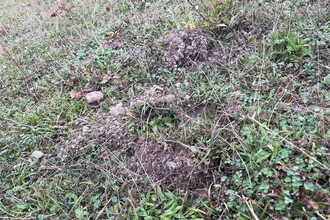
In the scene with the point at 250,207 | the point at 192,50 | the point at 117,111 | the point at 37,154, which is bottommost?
the point at 250,207

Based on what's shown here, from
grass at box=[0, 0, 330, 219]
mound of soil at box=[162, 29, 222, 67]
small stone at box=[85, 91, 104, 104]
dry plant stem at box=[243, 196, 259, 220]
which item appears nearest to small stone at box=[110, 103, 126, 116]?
grass at box=[0, 0, 330, 219]

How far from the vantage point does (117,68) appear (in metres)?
2.56

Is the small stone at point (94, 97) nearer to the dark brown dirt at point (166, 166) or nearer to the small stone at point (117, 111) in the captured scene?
the small stone at point (117, 111)

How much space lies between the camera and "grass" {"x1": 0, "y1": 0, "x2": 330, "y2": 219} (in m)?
1.46

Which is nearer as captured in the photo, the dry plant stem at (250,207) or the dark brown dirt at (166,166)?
the dry plant stem at (250,207)

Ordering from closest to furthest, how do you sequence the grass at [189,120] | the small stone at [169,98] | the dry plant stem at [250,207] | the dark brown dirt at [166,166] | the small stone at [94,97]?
the dry plant stem at [250,207] < the grass at [189,120] < the dark brown dirt at [166,166] < the small stone at [169,98] < the small stone at [94,97]

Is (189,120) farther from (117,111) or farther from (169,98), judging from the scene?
(117,111)

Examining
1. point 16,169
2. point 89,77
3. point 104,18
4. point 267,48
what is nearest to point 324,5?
point 267,48

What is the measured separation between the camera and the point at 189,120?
1.93m

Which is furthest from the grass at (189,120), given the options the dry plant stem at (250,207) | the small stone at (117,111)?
the small stone at (117,111)

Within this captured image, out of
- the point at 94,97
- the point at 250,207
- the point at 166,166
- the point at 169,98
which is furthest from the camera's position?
the point at 94,97

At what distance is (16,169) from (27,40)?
2.33 metres

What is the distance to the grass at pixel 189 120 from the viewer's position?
1464mm

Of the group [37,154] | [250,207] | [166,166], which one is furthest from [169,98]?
[37,154]
